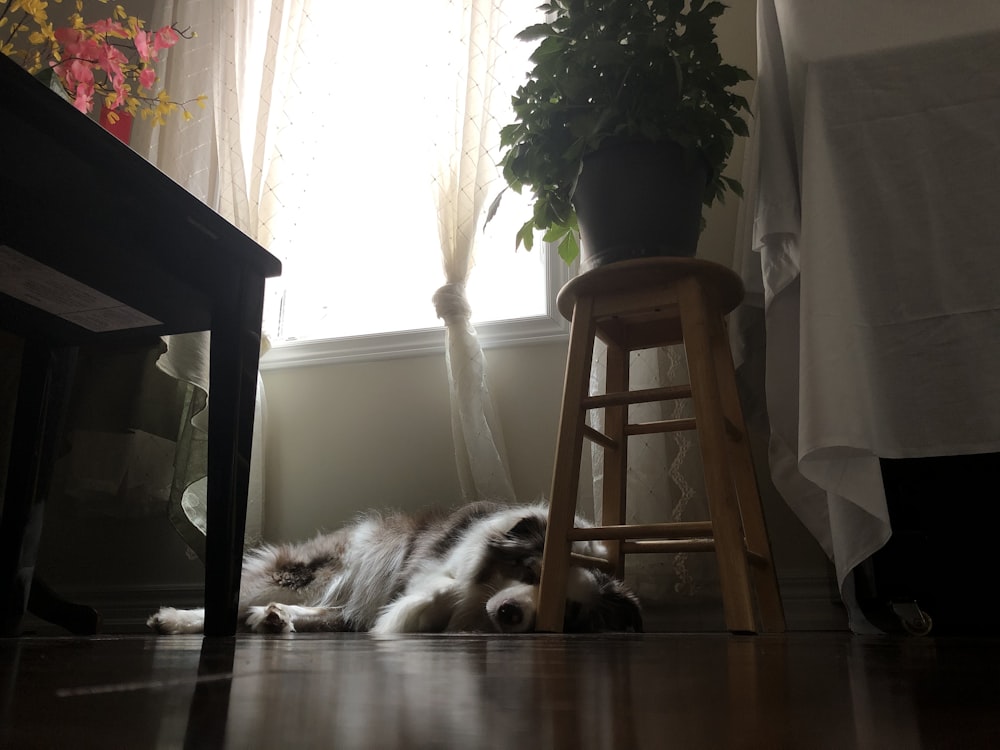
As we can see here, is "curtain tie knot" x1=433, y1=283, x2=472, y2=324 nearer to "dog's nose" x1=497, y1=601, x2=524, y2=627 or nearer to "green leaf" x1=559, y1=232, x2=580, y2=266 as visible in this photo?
"green leaf" x1=559, y1=232, x2=580, y2=266

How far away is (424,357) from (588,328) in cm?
98

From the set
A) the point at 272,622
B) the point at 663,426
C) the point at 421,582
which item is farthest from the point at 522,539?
the point at 272,622

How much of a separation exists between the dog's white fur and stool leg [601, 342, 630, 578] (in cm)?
9

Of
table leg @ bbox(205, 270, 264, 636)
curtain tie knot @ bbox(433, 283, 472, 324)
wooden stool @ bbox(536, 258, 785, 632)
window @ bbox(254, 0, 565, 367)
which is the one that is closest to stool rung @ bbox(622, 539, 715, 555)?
wooden stool @ bbox(536, 258, 785, 632)

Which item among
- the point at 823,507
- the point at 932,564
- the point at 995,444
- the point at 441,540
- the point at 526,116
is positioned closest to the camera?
the point at 995,444

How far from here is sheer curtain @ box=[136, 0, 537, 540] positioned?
7.30ft

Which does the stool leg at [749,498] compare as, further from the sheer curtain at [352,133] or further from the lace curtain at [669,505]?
the sheer curtain at [352,133]

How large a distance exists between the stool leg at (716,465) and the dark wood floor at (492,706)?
79 centimetres

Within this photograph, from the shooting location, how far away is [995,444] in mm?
1041

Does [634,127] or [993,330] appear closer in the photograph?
[993,330]

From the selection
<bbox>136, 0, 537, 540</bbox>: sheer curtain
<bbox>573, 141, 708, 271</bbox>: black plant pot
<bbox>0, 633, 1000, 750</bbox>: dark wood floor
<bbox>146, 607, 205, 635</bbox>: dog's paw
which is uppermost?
<bbox>136, 0, 537, 540</bbox>: sheer curtain

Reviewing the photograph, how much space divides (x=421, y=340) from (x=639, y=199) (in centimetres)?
108

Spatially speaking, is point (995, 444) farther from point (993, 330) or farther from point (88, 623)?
point (88, 623)

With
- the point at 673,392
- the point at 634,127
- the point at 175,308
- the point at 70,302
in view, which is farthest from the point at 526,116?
the point at 70,302
